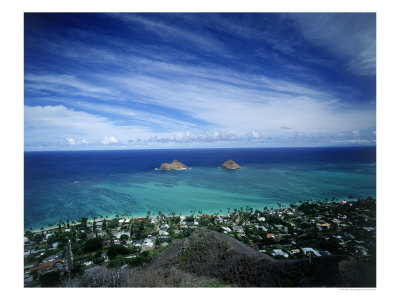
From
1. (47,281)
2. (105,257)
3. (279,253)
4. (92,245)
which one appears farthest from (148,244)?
(279,253)

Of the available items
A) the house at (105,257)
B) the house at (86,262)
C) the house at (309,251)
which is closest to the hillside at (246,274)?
the house at (86,262)

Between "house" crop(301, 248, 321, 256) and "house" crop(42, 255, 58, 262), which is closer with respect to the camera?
Answer: "house" crop(42, 255, 58, 262)

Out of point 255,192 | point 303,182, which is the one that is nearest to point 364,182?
point 303,182

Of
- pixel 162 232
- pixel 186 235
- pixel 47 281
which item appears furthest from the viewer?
pixel 162 232

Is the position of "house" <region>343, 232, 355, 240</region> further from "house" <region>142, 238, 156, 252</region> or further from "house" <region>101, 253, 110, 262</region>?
"house" <region>101, 253, 110, 262</region>

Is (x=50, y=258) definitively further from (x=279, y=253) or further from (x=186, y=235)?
(x=279, y=253)

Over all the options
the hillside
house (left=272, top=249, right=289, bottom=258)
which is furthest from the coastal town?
the hillside

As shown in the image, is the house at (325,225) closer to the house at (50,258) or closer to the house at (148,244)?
the house at (148,244)

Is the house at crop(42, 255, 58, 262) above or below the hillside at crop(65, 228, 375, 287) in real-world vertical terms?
below
